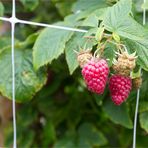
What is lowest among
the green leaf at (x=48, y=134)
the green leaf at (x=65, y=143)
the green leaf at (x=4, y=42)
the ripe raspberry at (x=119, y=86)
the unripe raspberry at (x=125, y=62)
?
the green leaf at (x=65, y=143)

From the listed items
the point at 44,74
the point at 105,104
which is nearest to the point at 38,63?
the point at 44,74

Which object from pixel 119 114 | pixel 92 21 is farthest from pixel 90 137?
pixel 92 21

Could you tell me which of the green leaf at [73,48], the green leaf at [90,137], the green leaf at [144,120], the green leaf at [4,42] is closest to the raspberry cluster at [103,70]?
the green leaf at [73,48]

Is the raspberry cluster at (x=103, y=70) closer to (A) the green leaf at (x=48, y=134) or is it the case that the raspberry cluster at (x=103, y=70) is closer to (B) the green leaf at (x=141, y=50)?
(B) the green leaf at (x=141, y=50)

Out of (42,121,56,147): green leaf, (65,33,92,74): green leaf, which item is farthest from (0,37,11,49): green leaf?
(42,121,56,147): green leaf

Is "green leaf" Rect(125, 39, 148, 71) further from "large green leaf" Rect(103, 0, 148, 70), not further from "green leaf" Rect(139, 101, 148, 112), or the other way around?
"green leaf" Rect(139, 101, 148, 112)

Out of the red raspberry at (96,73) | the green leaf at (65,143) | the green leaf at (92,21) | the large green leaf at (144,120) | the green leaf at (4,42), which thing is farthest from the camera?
the green leaf at (65,143)
